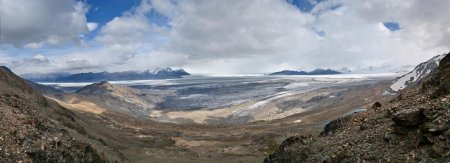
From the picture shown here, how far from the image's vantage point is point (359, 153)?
83.5 ft

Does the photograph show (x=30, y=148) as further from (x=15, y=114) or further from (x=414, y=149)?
(x=414, y=149)

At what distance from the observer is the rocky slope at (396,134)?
71.5 ft

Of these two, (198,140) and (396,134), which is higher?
(396,134)

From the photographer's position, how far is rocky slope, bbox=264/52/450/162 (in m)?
21.8

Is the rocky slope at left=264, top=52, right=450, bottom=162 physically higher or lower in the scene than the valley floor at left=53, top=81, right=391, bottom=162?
higher

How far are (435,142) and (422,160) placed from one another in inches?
43.1

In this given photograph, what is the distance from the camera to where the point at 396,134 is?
2475 centimetres

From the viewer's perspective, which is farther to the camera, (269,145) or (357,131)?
(269,145)

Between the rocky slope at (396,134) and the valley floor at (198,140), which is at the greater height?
the rocky slope at (396,134)

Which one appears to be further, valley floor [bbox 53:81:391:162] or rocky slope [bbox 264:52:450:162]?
valley floor [bbox 53:81:391:162]

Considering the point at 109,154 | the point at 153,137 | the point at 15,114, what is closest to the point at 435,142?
the point at 15,114

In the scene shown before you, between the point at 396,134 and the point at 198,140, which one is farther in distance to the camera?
the point at 198,140

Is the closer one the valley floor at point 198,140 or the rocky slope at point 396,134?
the rocky slope at point 396,134

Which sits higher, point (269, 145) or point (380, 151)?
point (380, 151)
